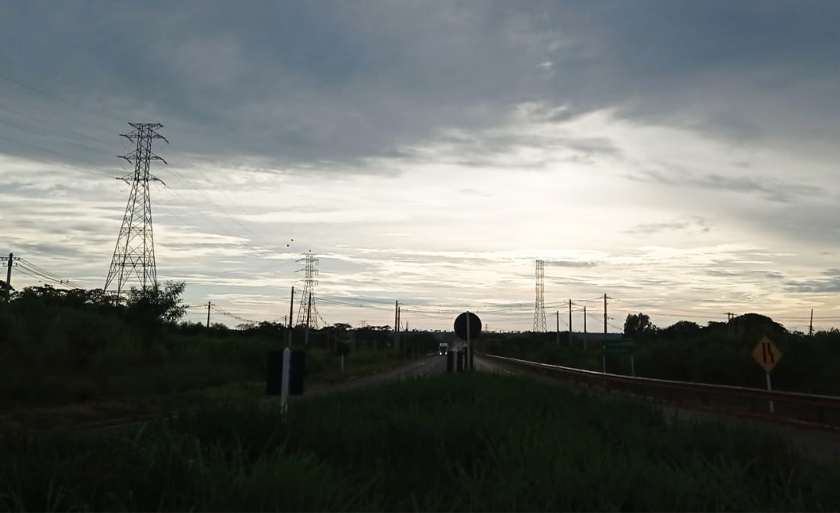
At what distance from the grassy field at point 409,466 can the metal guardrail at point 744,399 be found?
9544mm

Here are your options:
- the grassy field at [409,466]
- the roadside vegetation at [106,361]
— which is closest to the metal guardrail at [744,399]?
the grassy field at [409,466]

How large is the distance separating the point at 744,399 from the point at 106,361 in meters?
26.0

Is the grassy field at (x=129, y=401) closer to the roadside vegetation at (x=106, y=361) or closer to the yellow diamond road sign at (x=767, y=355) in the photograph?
the roadside vegetation at (x=106, y=361)

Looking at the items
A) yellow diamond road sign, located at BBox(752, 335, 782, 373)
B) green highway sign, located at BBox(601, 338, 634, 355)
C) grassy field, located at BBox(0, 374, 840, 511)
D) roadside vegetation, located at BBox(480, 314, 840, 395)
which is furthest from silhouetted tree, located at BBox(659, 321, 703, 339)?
grassy field, located at BBox(0, 374, 840, 511)

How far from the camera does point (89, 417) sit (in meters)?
20.9

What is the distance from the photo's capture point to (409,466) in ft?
28.3

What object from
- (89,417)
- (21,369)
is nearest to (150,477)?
(89,417)

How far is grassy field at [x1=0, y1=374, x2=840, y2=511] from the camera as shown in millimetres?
6391

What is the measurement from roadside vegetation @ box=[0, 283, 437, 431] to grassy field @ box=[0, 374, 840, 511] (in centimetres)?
1133

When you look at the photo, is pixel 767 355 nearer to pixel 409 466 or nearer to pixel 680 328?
pixel 409 466

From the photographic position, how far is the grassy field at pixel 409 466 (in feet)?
21.0

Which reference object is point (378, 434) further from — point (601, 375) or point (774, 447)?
point (601, 375)

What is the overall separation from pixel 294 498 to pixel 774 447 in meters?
6.08

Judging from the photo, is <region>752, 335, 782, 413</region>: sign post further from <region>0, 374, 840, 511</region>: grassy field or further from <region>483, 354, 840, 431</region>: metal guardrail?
<region>0, 374, 840, 511</region>: grassy field
